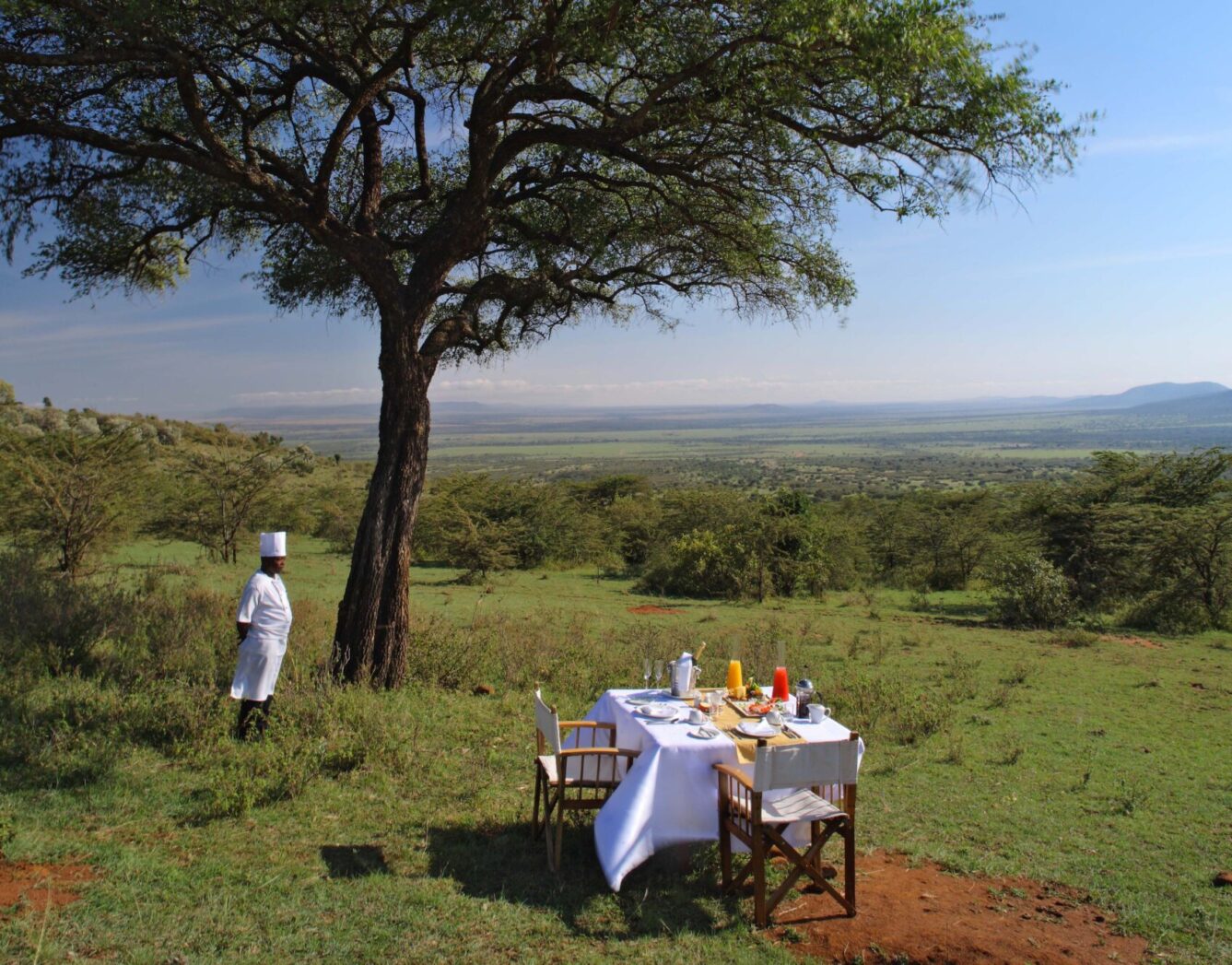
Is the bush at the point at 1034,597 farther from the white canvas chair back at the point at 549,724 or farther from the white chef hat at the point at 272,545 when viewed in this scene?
the white chef hat at the point at 272,545

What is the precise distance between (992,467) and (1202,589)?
3221 inches

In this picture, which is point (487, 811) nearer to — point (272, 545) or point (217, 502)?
point (272, 545)

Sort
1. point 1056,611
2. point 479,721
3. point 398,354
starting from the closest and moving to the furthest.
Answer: point 479,721 → point 398,354 → point 1056,611

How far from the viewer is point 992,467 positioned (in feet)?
308

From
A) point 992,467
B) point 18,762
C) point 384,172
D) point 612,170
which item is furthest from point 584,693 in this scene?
point 992,467

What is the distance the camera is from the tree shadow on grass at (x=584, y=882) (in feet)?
13.8

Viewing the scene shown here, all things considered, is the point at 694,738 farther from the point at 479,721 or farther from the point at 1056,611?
the point at 1056,611

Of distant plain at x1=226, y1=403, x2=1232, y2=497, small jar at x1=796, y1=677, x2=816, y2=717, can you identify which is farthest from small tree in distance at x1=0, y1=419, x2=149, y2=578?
distant plain at x1=226, y1=403, x2=1232, y2=497

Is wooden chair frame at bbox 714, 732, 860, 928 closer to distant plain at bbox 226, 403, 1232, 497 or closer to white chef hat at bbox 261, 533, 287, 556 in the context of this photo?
white chef hat at bbox 261, 533, 287, 556

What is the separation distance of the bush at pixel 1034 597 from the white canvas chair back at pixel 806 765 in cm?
1389

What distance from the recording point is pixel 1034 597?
1675 centimetres

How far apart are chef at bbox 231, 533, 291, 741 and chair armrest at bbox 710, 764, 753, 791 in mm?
3573

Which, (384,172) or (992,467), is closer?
(384,172)

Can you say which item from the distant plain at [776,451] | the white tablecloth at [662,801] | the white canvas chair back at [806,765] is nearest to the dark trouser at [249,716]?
the white tablecloth at [662,801]
